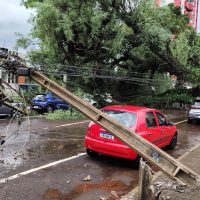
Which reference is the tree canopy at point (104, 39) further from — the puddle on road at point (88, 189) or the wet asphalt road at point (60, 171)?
the puddle on road at point (88, 189)

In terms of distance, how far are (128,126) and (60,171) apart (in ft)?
8.03

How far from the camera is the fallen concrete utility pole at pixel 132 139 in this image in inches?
256

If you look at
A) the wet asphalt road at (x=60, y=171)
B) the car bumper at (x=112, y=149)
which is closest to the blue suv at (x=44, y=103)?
the wet asphalt road at (x=60, y=171)

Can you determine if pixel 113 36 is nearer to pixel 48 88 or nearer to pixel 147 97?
pixel 147 97

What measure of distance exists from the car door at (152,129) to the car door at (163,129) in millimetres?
314

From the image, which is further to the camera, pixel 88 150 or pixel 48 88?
pixel 88 150

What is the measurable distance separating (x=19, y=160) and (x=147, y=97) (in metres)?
22.1

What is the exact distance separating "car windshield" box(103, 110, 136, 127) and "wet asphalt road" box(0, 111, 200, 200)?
1356 millimetres

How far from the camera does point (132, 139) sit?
6723 millimetres

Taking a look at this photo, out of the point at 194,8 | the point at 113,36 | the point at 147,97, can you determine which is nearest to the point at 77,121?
the point at 113,36

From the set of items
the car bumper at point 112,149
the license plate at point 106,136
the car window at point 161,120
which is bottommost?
the car bumper at point 112,149

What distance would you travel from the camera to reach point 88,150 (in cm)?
1142

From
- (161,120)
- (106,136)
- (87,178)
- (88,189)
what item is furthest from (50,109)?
(88,189)

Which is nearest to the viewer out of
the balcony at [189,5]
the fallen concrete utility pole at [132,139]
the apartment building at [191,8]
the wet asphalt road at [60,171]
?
the fallen concrete utility pole at [132,139]
